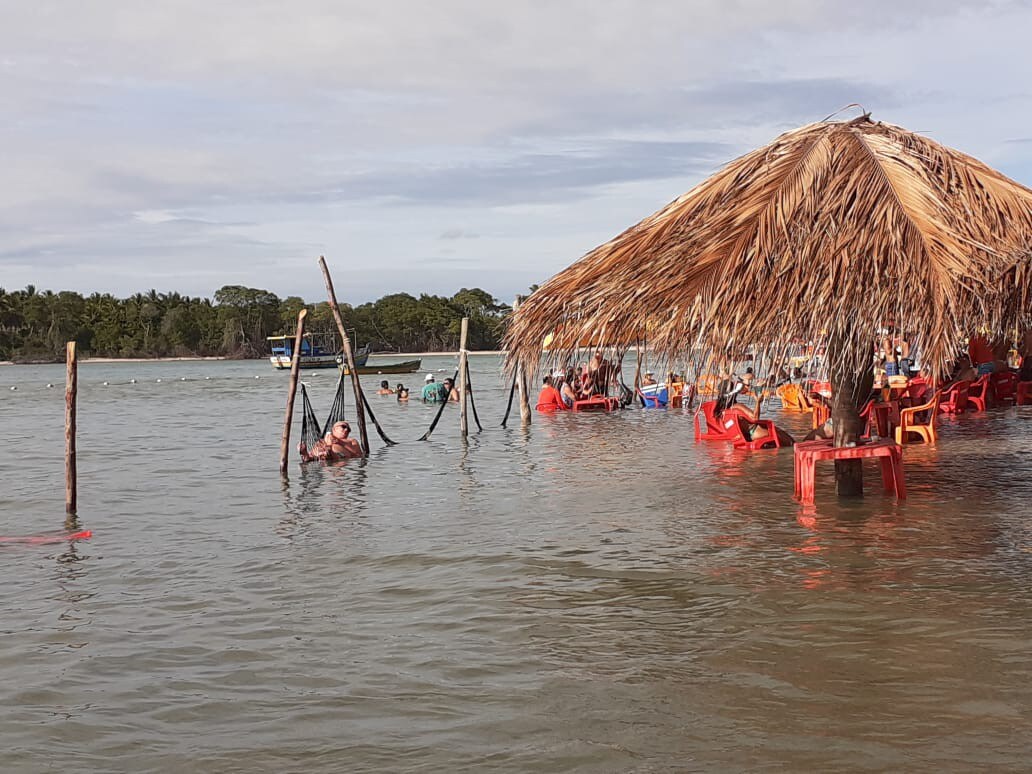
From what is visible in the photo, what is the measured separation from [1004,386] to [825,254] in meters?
14.2

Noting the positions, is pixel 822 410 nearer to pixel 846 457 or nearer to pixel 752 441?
pixel 752 441

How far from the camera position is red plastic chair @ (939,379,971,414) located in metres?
18.2

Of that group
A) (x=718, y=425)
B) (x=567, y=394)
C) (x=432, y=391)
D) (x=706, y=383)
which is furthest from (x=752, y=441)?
(x=432, y=391)

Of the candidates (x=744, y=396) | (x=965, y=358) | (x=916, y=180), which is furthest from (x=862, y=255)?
(x=744, y=396)

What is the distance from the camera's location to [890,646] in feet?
18.7

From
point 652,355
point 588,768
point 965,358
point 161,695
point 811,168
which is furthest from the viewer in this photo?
point 965,358

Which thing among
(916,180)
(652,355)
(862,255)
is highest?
(916,180)

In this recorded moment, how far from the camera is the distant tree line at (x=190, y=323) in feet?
423

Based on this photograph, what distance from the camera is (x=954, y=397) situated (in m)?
18.3

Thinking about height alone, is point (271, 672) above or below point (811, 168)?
below

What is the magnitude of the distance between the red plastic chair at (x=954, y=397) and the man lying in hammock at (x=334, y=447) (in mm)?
9904

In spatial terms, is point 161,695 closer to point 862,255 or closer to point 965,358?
Result: point 862,255

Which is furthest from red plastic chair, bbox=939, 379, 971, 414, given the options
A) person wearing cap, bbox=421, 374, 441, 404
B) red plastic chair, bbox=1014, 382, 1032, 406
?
person wearing cap, bbox=421, 374, 441, 404

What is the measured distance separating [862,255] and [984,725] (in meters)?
4.01
